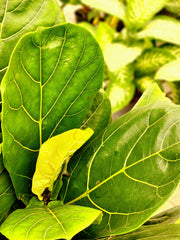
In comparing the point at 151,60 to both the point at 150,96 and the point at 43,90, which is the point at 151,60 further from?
the point at 43,90

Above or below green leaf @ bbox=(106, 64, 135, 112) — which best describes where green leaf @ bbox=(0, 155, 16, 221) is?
above

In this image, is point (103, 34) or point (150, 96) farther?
point (103, 34)

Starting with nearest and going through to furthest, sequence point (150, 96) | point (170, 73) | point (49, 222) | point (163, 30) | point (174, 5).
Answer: point (49, 222) → point (150, 96) → point (170, 73) → point (163, 30) → point (174, 5)

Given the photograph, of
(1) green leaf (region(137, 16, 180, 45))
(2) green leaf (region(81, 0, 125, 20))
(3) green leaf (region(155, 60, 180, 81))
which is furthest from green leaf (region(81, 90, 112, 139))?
(2) green leaf (region(81, 0, 125, 20))

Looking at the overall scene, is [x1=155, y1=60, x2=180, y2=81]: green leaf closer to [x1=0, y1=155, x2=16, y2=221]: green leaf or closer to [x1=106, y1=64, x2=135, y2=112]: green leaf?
[x1=106, y1=64, x2=135, y2=112]: green leaf

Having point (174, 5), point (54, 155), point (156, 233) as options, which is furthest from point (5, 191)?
point (174, 5)

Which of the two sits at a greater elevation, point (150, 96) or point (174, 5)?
point (150, 96)

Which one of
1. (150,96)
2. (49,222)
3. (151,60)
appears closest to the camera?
(49,222)
